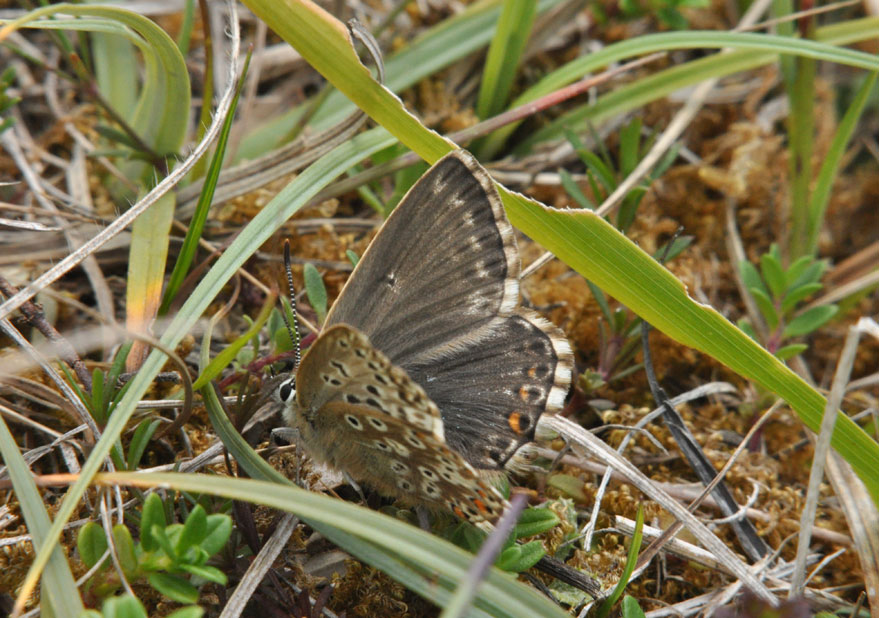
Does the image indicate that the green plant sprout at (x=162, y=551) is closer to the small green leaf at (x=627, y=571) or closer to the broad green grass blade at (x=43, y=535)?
the broad green grass blade at (x=43, y=535)

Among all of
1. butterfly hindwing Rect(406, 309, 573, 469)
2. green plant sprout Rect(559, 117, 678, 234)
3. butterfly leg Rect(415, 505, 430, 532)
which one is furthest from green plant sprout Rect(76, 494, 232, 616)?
green plant sprout Rect(559, 117, 678, 234)

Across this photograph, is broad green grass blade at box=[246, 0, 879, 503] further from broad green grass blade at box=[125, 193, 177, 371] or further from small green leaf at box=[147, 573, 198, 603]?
small green leaf at box=[147, 573, 198, 603]

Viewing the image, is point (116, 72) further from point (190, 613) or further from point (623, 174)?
point (190, 613)

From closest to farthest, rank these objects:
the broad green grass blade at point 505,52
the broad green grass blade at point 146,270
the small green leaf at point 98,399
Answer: the small green leaf at point 98,399, the broad green grass blade at point 146,270, the broad green grass blade at point 505,52

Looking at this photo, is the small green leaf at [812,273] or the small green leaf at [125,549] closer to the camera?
the small green leaf at [125,549]

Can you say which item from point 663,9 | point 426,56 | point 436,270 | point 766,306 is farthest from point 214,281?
point 663,9

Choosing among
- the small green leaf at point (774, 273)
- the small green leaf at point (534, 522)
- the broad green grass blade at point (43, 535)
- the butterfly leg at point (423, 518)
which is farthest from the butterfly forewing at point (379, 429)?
the small green leaf at point (774, 273)

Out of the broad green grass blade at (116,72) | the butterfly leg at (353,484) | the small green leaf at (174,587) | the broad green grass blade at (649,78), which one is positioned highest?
the broad green grass blade at (649,78)
